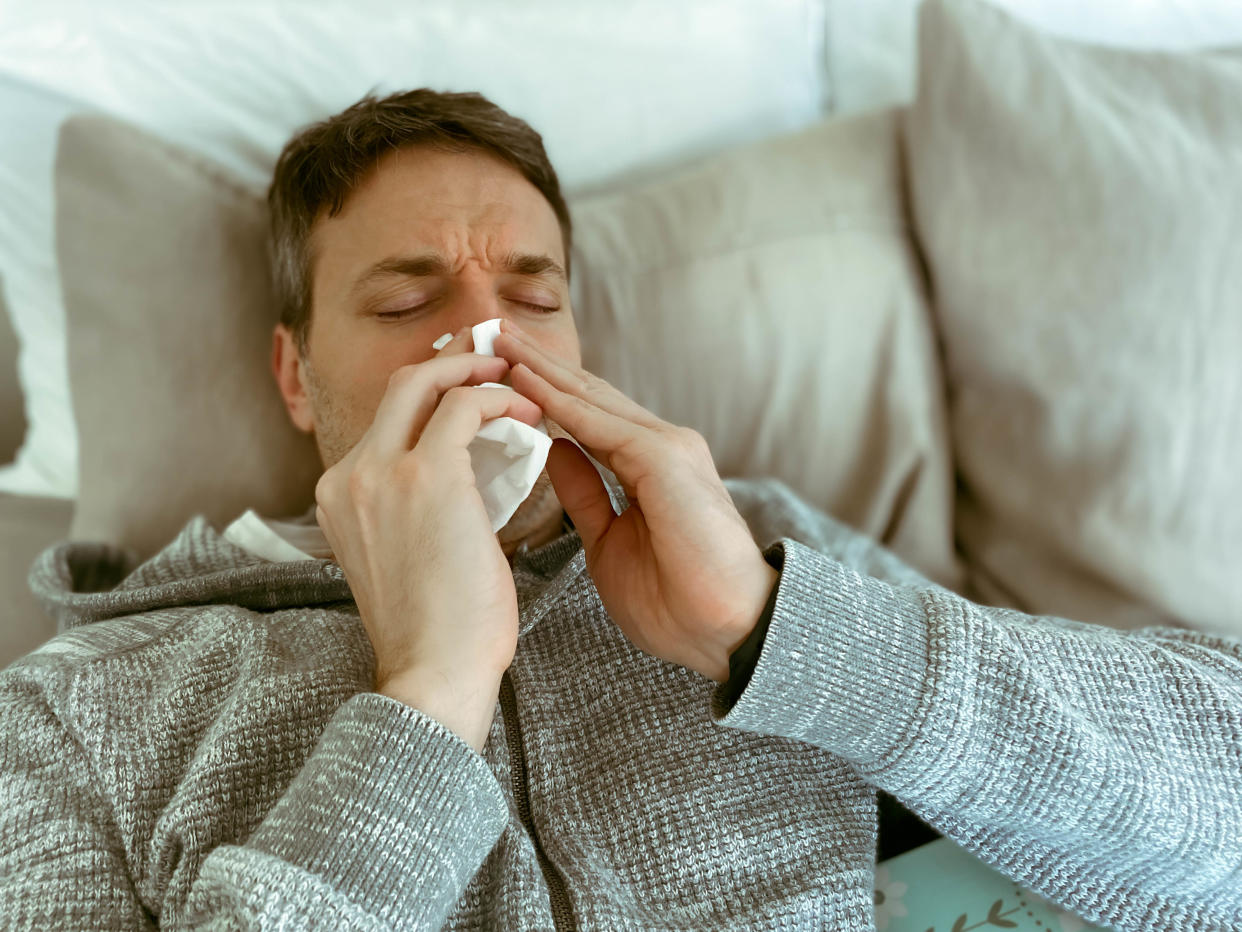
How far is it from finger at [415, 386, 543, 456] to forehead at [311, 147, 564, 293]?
11.8 inches

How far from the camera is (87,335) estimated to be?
1.31 metres

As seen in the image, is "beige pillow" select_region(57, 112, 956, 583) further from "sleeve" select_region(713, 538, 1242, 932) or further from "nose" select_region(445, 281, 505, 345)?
"sleeve" select_region(713, 538, 1242, 932)

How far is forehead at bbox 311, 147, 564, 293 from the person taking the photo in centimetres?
110

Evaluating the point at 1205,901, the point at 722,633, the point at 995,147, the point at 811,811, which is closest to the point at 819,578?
the point at 722,633

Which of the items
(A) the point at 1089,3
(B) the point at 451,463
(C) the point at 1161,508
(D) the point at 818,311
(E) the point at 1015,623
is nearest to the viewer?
(B) the point at 451,463

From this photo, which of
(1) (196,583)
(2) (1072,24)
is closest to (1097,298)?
(2) (1072,24)

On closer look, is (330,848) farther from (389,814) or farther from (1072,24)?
(1072,24)

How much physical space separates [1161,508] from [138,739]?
4.28ft

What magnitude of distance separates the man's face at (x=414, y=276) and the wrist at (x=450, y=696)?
42cm

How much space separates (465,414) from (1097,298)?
928 millimetres

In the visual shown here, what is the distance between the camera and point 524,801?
0.93 metres

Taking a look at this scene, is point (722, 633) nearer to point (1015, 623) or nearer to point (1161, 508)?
point (1015, 623)

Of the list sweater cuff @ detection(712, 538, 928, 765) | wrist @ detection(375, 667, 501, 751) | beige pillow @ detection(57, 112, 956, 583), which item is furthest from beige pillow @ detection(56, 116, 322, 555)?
A: sweater cuff @ detection(712, 538, 928, 765)

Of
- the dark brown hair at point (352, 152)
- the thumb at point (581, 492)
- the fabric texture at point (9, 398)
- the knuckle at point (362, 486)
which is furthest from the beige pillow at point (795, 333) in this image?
the fabric texture at point (9, 398)
